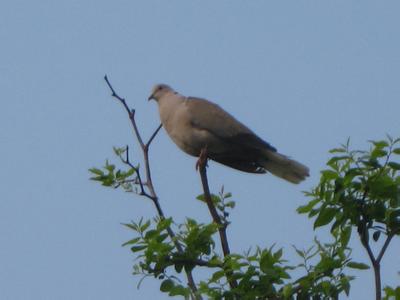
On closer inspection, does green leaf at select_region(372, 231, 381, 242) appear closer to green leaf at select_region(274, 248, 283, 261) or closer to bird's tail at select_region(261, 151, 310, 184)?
green leaf at select_region(274, 248, 283, 261)

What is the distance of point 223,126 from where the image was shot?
26.3 ft

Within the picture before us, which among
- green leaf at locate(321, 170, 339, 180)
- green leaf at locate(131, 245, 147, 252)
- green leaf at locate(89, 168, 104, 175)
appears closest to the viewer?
green leaf at locate(321, 170, 339, 180)

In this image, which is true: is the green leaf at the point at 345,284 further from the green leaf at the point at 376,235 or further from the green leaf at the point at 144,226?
the green leaf at the point at 144,226

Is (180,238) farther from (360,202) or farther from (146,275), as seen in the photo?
(360,202)

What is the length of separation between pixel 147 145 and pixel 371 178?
117cm

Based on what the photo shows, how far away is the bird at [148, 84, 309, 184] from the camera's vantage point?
7.79 m

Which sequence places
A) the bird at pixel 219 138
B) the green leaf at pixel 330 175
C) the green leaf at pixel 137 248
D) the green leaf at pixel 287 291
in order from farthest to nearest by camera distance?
the bird at pixel 219 138 < the green leaf at pixel 137 248 < the green leaf at pixel 330 175 < the green leaf at pixel 287 291

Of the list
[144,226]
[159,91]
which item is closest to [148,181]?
[144,226]

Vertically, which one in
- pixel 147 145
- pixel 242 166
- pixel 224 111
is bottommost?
pixel 147 145

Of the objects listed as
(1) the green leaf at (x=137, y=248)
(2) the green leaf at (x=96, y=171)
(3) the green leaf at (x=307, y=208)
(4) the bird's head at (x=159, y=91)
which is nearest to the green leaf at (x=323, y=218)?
(3) the green leaf at (x=307, y=208)

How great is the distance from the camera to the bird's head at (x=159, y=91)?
899 cm

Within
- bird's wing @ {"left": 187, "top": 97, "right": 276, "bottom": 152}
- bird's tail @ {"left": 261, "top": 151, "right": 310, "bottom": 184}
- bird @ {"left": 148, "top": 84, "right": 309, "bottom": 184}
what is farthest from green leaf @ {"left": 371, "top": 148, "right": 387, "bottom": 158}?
bird's wing @ {"left": 187, "top": 97, "right": 276, "bottom": 152}

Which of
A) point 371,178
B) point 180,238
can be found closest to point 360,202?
point 371,178

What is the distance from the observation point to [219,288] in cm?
450
